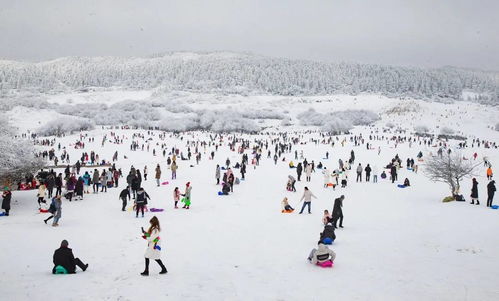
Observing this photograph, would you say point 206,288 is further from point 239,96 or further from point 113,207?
point 239,96

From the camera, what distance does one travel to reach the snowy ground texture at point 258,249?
7.60 metres

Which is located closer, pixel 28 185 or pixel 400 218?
pixel 400 218

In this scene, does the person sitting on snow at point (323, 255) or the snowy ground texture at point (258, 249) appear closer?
the snowy ground texture at point (258, 249)

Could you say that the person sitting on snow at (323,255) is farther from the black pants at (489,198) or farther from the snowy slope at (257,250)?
the black pants at (489,198)

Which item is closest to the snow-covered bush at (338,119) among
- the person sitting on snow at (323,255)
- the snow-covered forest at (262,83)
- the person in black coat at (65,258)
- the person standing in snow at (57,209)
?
the snow-covered forest at (262,83)

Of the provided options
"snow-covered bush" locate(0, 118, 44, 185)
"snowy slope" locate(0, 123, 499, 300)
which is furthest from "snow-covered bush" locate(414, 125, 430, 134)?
"snow-covered bush" locate(0, 118, 44, 185)

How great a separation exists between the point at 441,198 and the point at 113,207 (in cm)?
1530

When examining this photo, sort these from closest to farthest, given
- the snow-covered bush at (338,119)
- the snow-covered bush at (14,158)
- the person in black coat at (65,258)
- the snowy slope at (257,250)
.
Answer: the snowy slope at (257,250)
the person in black coat at (65,258)
the snow-covered bush at (14,158)
the snow-covered bush at (338,119)

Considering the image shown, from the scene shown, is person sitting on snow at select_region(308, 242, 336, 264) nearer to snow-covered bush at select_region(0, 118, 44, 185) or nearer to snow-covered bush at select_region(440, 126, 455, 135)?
snow-covered bush at select_region(0, 118, 44, 185)

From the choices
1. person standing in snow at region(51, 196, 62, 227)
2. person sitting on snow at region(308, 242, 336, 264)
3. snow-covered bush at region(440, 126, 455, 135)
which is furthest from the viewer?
snow-covered bush at region(440, 126, 455, 135)

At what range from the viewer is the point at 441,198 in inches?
776

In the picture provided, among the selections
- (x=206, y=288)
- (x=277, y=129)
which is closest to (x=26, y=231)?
(x=206, y=288)

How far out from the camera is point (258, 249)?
1075cm

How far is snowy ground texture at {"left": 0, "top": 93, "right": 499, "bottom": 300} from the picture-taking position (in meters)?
7.60
